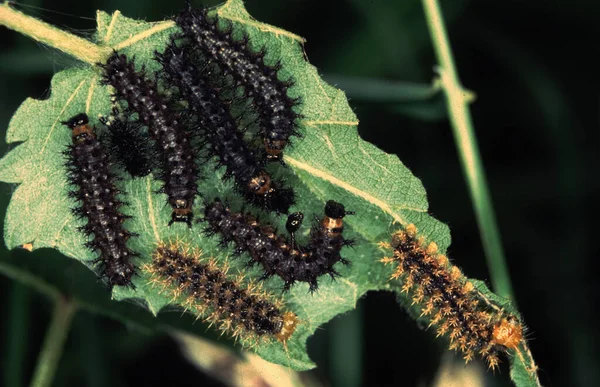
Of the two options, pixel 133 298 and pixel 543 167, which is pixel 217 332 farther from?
pixel 543 167

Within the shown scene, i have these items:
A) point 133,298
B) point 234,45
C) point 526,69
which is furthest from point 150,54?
point 526,69

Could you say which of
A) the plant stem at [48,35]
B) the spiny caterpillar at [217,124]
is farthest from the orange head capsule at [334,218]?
the plant stem at [48,35]

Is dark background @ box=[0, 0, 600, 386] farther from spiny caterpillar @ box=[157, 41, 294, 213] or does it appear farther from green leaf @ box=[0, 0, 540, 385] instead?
spiny caterpillar @ box=[157, 41, 294, 213]

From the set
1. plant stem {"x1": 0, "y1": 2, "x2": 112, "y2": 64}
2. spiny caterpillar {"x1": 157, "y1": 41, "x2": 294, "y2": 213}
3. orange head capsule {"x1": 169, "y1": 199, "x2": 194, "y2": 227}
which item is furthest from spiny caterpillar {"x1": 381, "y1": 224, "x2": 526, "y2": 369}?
plant stem {"x1": 0, "y1": 2, "x2": 112, "y2": 64}

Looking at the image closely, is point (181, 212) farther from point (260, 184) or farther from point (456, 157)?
point (456, 157)

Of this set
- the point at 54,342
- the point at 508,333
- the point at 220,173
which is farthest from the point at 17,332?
the point at 508,333
